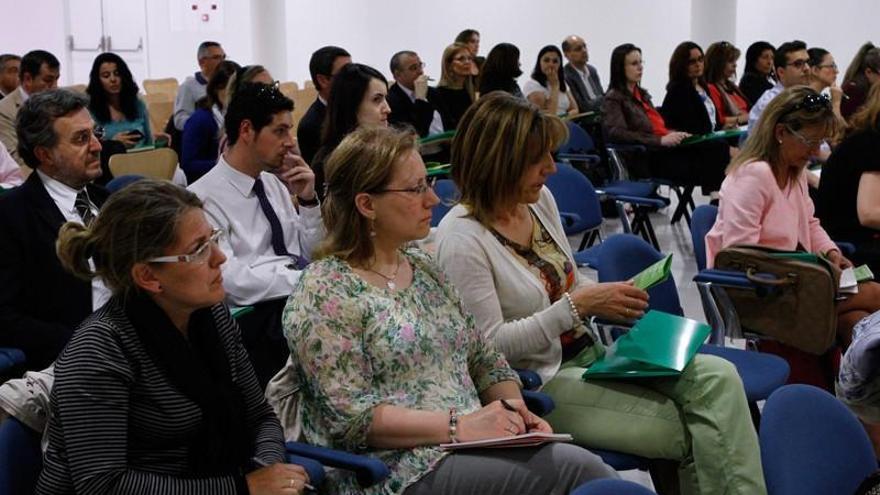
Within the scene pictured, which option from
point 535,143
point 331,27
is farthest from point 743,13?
point 535,143

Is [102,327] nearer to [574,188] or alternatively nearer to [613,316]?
[613,316]

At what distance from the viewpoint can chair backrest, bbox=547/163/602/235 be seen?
17.8ft

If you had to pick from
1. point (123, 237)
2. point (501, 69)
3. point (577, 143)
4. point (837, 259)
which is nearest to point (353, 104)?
point (837, 259)

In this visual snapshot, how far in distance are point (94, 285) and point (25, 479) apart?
3.90 feet

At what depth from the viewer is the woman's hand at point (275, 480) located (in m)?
2.13

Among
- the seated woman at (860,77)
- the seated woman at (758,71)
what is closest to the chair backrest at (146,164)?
the seated woman at (860,77)

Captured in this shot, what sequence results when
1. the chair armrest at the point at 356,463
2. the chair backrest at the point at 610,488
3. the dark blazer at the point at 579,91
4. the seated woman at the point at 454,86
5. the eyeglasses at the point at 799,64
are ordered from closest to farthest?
1. the chair backrest at the point at 610,488
2. the chair armrest at the point at 356,463
3. the seated woman at the point at 454,86
4. the eyeglasses at the point at 799,64
5. the dark blazer at the point at 579,91

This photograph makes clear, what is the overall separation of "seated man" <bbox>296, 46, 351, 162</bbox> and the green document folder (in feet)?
7.60

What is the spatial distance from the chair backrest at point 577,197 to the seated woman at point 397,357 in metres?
2.88

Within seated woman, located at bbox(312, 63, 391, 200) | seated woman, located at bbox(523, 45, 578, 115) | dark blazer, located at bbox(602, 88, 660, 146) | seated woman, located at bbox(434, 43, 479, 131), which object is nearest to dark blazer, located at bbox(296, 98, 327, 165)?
seated woman, located at bbox(312, 63, 391, 200)

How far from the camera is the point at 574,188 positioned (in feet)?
17.9

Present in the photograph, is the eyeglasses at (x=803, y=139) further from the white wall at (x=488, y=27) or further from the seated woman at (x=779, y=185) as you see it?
the white wall at (x=488, y=27)

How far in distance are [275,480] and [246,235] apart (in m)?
1.41

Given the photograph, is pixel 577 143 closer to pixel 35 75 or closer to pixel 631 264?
pixel 35 75
